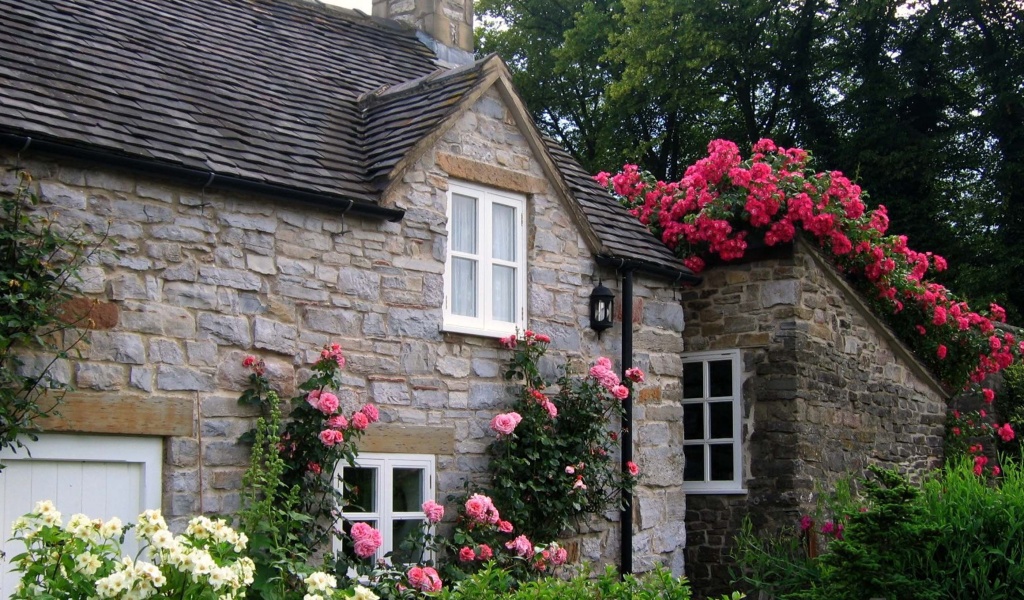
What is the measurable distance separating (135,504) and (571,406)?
3901 mm

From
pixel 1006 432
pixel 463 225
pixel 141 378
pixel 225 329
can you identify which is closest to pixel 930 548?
Answer: pixel 463 225

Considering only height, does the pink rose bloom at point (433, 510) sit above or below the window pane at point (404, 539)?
above

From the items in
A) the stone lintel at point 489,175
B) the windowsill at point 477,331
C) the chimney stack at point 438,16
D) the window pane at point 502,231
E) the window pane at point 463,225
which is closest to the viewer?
the windowsill at point 477,331

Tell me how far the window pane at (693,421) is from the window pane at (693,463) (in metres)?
0.12

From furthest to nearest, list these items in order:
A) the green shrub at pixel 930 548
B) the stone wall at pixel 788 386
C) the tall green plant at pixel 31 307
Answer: the stone wall at pixel 788 386
the green shrub at pixel 930 548
the tall green plant at pixel 31 307

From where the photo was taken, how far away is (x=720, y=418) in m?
13.2

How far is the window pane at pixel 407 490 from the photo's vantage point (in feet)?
32.8

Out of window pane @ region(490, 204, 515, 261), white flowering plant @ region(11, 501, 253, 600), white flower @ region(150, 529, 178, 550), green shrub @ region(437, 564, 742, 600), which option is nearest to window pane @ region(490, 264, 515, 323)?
window pane @ region(490, 204, 515, 261)

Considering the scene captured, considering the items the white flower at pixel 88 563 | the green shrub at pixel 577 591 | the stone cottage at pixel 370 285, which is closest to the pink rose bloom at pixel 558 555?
the stone cottage at pixel 370 285

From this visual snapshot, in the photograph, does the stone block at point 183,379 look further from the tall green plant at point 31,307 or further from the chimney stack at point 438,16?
the chimney stack at point 438,16

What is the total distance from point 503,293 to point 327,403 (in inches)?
98.6

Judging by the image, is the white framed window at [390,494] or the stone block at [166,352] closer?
the stone block at [166,352]

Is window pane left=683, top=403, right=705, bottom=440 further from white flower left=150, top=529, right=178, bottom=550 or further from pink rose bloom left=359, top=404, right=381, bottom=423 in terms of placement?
white flower left=150, top=529, right=178, bottom=550

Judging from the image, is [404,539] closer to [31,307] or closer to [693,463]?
[31,307]
